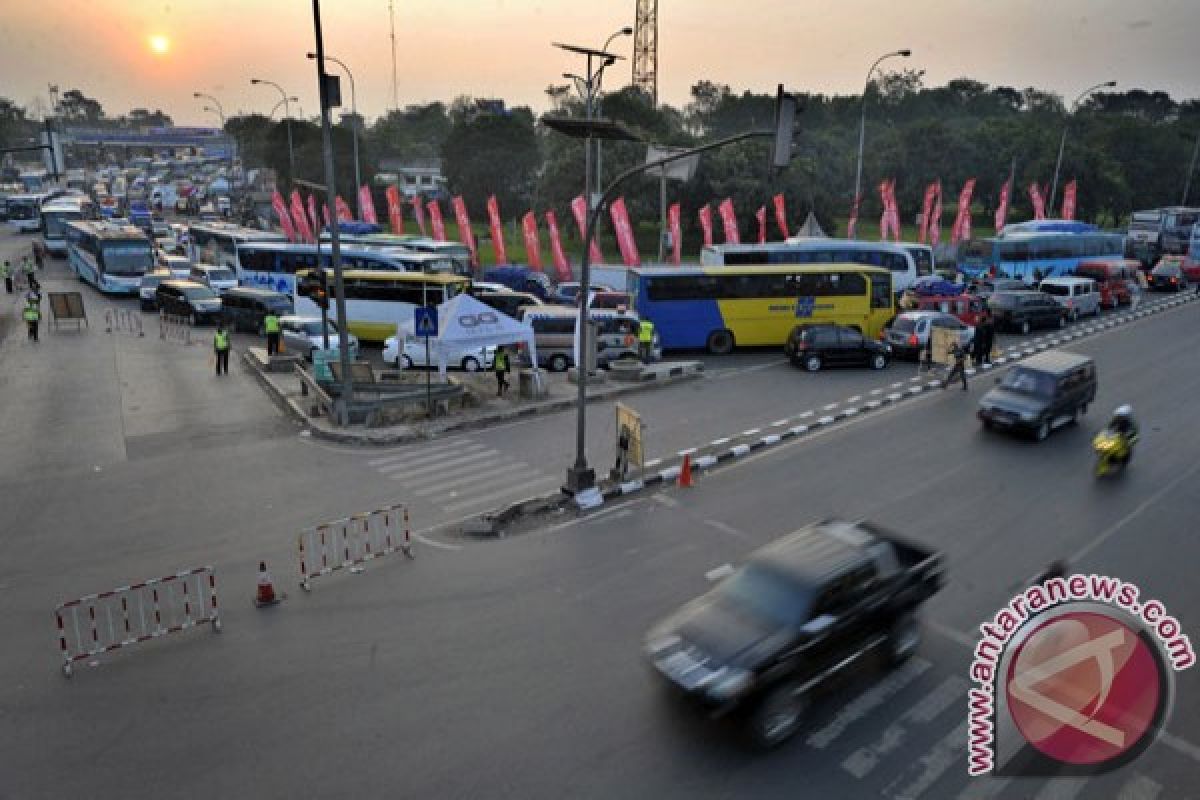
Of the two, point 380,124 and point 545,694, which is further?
point 380,124

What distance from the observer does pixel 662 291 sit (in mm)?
27609

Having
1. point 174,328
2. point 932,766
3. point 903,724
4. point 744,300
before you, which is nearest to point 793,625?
point 903,724

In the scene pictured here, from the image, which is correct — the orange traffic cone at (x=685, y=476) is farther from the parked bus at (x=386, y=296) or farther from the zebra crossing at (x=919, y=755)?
the parked bus at (x=386, y=296)

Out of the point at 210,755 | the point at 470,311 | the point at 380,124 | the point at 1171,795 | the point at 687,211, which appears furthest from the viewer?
the point at 380,124

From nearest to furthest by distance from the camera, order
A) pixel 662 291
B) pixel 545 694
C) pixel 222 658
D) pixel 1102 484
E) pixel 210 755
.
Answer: pixel 210 755
pixel 545 694
pixel 222 658
pixel 1102 484
pixel 662 291

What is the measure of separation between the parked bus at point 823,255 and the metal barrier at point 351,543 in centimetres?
2253

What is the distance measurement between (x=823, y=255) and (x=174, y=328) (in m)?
27.4

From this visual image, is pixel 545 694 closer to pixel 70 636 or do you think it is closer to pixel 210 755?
pixel 210 755

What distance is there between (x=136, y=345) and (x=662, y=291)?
1889cm

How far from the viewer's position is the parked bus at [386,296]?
94.2 feet

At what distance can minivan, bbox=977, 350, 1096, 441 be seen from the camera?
56.8ft

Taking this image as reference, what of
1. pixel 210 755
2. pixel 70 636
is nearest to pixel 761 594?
pixel 210 755

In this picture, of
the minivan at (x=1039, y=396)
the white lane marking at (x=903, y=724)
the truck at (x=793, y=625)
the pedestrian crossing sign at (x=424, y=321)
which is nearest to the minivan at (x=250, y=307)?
the pedestrian crossing sign at (x=424, y=321)

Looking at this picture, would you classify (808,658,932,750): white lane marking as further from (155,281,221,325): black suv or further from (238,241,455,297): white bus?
(155,281,221,325): black suv
